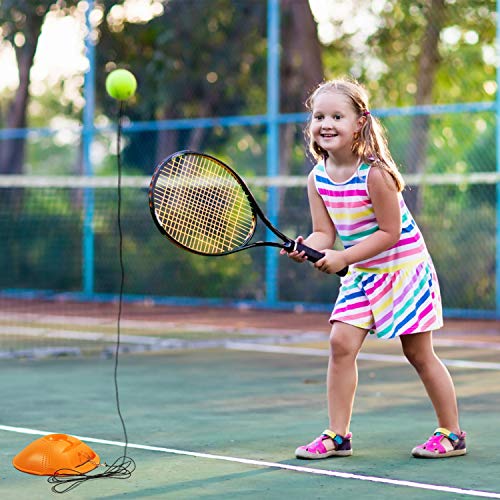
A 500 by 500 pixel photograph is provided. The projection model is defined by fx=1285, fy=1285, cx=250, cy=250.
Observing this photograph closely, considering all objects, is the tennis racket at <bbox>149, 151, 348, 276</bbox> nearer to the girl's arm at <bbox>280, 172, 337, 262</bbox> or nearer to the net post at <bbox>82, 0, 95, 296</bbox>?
the girl's arm at <bbox>280, 172, 337, 262</bbox>

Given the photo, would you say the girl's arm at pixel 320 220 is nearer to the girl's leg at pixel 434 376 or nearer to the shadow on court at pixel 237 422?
the girl's leg at pixel 434 376

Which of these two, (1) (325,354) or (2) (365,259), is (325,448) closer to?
(2) (365,259)

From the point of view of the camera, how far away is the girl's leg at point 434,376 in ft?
16.4

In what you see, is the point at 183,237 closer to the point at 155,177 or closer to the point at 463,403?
the point at 155,177

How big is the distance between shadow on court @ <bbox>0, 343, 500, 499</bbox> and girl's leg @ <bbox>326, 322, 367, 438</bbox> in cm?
16

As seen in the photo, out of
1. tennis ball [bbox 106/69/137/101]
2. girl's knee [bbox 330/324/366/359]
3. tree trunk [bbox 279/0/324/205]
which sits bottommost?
girl's knee [bbox 330/324/366/359]

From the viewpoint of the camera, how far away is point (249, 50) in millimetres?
15781

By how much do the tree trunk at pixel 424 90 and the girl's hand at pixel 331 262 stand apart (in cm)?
841

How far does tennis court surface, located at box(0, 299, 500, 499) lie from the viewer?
4418 mm

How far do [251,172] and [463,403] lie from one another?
1094cm

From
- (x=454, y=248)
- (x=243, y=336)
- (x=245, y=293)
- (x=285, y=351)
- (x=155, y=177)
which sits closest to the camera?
(x=155, y=177)

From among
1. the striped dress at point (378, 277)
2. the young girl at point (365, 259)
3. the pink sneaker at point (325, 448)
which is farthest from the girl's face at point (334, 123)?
the pink sneaker at point (325, 448)

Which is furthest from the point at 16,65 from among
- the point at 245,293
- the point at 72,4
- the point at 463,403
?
the point at 463,403

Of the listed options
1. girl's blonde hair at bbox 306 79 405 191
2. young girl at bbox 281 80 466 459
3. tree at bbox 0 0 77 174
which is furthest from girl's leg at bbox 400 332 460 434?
tree at bbox 0 0 77 174
